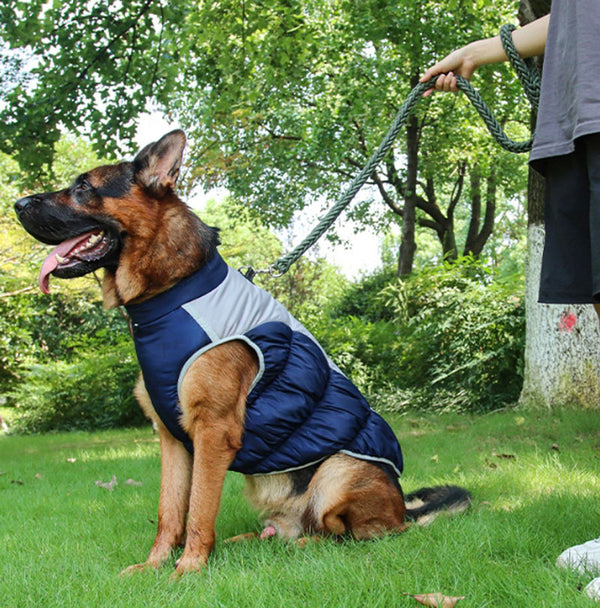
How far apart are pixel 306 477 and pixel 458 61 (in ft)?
7.22

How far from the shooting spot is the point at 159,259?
3.15 m

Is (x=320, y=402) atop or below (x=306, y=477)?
atop

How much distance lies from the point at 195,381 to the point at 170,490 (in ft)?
2.32

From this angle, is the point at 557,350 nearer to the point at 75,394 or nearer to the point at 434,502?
the point at 434,502

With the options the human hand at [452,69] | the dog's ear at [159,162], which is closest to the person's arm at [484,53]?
the human hand at [452,69]

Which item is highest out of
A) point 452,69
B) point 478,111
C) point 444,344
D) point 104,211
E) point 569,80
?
point 452,69

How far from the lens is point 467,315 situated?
34.7ft

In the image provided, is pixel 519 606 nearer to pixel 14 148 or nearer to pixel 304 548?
pixel 304 548

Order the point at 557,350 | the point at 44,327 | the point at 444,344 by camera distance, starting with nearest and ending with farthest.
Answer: the point at 557,350
the point at 444,344
the point at 44,327

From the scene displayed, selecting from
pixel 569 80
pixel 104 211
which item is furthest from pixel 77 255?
pixel 569 80

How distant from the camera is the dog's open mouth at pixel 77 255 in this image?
10.1 feet

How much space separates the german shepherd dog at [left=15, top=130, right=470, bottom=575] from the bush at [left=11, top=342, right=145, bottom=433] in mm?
9969

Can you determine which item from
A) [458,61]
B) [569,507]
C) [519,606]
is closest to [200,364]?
[519,606]

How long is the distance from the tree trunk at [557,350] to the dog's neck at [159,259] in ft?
20.6
